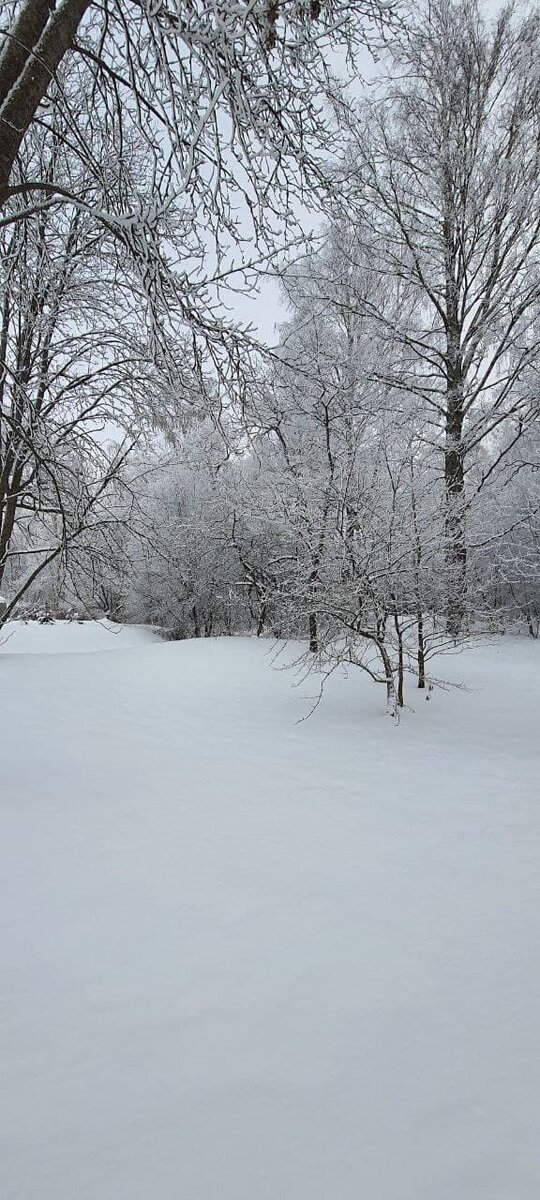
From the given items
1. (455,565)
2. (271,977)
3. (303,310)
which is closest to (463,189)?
(303,310)

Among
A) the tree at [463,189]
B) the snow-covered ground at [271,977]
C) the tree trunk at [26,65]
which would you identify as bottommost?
the snow-covered ground at [271,977]

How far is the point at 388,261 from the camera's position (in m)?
8.52

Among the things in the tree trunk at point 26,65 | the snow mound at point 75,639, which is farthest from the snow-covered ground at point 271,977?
the snow mound at point 75,639

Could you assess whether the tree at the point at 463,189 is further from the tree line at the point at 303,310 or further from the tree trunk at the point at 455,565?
the tree trunk at the point at 455,565

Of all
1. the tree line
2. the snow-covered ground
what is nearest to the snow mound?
the tree line

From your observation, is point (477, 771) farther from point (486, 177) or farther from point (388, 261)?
point (486, 177)

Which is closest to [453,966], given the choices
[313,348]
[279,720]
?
Result: [279,720]

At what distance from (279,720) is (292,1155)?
4536 mm

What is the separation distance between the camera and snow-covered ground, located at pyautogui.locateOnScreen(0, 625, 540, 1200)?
1292 millimetres

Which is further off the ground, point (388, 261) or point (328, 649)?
point (388, 261)

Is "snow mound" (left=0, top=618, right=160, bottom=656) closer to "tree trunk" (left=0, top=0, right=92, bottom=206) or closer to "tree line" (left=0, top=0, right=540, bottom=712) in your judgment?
"tree line" (left=0, top=0, right=540, bottom=712)

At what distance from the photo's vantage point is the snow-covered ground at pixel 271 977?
1.29 meters

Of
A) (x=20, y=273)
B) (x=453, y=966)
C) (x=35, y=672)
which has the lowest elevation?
(x=453, y=966)

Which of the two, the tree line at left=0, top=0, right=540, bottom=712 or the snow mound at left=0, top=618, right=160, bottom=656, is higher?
the tree line at left=0, top=0, right=540, bottom=712
